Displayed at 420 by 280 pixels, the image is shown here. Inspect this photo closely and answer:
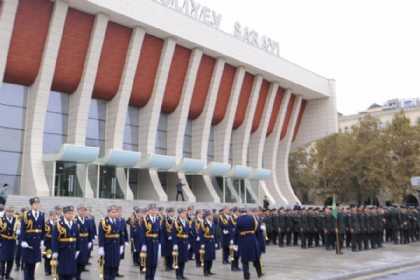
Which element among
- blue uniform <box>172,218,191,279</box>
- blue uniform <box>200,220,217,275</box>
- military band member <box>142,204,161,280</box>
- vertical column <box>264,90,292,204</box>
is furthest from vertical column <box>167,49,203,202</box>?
military band member <box>142,204,161,280</box>

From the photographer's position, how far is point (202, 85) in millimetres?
45281

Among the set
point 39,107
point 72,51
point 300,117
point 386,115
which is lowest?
point 39,107

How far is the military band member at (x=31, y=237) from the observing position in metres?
12.1

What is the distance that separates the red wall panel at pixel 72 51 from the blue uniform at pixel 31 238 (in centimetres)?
2391

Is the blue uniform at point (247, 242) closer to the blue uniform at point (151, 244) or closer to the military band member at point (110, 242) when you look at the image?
the blue uniform at point (151, 244)

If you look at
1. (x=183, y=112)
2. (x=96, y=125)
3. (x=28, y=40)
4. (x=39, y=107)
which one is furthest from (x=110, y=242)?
(x=183, y=112)

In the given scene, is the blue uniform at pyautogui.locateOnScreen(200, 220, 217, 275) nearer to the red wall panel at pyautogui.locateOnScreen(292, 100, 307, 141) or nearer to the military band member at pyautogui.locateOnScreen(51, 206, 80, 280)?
the military band member at pyautogui.locateOnScreen(51, 206, 80, 280)

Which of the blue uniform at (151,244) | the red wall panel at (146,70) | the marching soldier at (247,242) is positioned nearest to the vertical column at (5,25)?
the red wall panel at (146,70)

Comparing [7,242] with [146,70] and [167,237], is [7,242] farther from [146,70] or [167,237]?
[146,70]

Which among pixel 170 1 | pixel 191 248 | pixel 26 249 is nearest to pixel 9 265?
pixel 26 249

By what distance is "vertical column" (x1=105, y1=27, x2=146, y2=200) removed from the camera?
37.2 m

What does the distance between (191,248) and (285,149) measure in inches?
1669

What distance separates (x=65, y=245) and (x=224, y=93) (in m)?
37.5

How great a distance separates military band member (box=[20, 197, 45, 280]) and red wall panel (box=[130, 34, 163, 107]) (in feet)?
90.1
